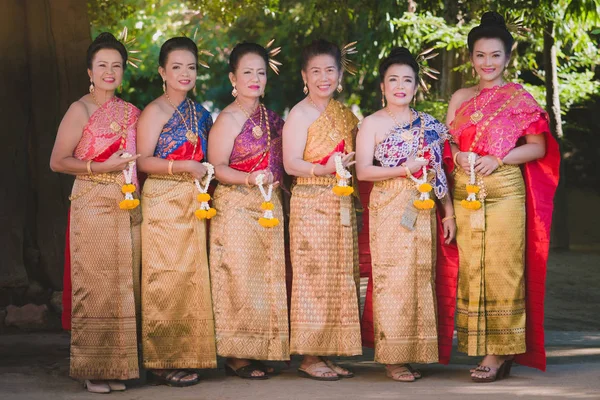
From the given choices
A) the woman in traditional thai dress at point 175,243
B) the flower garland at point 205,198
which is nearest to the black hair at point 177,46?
the woman in traditional thai dress at point 175,243

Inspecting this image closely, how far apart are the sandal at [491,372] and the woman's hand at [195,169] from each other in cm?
190

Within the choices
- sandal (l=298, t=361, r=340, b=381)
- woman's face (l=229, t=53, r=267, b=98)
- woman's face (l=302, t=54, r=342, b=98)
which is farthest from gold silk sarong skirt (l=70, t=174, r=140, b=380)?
woman's face (l=302, t=54, r=342, b=98)

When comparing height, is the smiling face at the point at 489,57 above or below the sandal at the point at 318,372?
above

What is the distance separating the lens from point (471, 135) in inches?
227

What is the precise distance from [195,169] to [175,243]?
44cm

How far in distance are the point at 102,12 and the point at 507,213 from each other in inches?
256

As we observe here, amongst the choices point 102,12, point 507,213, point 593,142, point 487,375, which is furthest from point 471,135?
point 593,142

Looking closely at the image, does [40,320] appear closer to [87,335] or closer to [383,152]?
[87,335]

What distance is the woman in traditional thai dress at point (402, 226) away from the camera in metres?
5.68

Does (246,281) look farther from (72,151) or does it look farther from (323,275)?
(72,151)

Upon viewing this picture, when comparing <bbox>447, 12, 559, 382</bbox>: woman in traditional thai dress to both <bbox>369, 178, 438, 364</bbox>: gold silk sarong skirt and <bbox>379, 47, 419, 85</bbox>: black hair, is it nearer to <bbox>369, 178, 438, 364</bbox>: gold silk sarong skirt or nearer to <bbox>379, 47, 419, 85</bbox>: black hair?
<bbox>369, 178, 438, 364</bbox>: gold silk sarong skirt

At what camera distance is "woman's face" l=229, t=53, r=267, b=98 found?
227 inches

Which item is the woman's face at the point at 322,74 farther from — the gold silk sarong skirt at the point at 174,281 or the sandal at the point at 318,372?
the sandal at the point at 318,372

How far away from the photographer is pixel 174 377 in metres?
5.73
